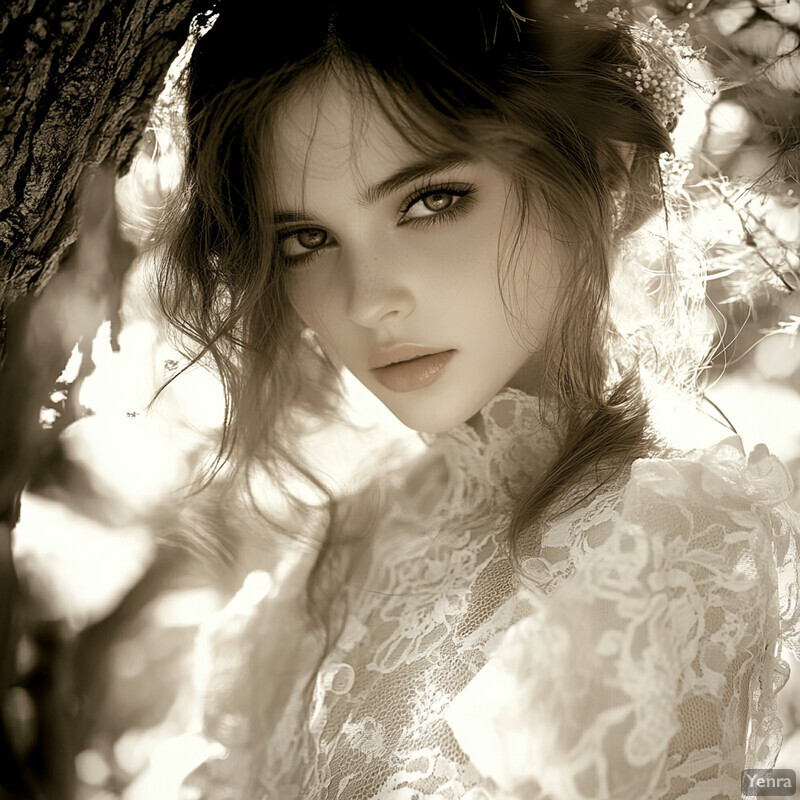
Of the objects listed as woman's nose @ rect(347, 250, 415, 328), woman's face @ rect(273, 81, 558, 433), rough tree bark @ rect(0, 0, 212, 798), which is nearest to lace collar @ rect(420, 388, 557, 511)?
woman's face @ rect(273, 81, 558, 433)

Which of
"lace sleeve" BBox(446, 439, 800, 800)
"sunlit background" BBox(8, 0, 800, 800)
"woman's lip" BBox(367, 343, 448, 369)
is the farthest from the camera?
"sunlit background" BBox(8, 0, 800, 800)

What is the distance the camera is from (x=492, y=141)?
141 centimetres

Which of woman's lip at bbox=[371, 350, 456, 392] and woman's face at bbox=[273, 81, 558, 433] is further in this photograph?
woman's lip at bbox=[371, 350, 456, 392]

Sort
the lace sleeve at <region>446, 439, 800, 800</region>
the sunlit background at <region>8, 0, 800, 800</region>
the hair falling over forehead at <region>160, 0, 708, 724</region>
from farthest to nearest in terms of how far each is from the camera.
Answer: the sunlit background at <region>8, 0, 800, 800</region> < the hair falling over forehead at <region>160, 0, 708, 724</region> < the lace sleeve at <region>446, 439, 800, 800</region>

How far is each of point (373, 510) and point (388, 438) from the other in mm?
230

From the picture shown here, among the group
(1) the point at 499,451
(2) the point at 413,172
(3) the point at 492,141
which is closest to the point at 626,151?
(3) the point at 492,141

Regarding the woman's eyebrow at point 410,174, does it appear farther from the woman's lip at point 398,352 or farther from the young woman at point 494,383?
the woman's lip at point 398,352

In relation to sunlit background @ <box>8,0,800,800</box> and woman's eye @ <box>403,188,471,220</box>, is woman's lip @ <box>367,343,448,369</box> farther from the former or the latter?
sunlit background @ <box>8,0,800,800</box>

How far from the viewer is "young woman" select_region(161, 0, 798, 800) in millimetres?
1230

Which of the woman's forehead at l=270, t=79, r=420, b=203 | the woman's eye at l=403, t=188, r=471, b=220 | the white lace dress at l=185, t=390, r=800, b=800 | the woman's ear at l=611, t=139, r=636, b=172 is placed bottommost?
the white lace dress at l=185, t=390, r=800, b=800

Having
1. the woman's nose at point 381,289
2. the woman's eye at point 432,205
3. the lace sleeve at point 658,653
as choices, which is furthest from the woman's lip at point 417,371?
the lace sleeve at point 658,653

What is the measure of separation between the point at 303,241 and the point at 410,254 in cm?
27

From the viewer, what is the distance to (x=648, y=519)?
1.29m

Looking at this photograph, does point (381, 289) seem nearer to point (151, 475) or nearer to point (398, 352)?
point (398, 352)
